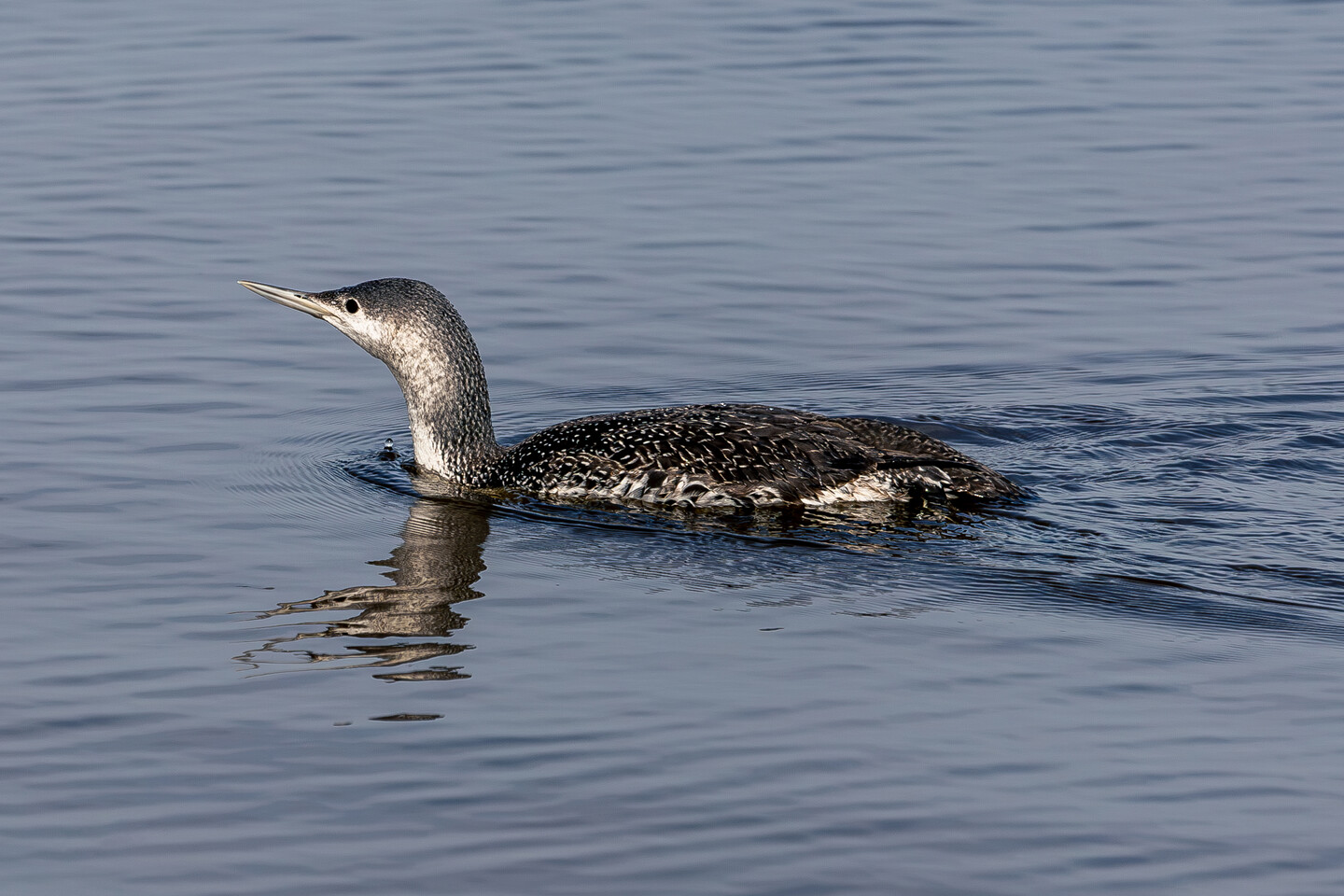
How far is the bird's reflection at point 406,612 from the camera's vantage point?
6.95 metres

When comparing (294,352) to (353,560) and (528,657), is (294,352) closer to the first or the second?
(353,560)

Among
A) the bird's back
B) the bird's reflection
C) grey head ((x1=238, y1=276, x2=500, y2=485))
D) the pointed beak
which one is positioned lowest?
the bird's reflection

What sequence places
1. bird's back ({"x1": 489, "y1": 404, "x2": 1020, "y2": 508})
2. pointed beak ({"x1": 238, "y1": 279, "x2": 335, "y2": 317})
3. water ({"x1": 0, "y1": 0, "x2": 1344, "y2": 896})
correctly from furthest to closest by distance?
pointed beak ({"x1": 238, "y1": 279, "x2": 335, "y2": 317}) → bird's back ({"x1": 489, "y1": 404, "x2": 1020, "y2": 508}) → water ({"x1": 0, "y1": 0, "x2": 1344, "y2": 896})

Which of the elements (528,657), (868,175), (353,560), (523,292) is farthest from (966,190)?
(528,657)

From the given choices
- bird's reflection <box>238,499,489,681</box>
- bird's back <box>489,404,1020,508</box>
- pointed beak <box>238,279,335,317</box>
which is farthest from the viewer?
pointed beak <box>238,279,335,317</box>

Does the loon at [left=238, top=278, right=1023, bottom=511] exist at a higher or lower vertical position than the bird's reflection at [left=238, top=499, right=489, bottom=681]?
higher

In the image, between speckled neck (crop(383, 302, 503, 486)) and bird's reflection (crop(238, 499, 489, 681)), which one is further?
speckled neck (crop(383, 302, 503, 486))

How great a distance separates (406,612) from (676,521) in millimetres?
1581

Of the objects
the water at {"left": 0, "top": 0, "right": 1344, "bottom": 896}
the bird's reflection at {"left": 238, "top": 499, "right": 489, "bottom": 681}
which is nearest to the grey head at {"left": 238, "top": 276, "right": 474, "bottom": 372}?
the water at {"left": 0, "top": 0, "right": 1344, "bottom": 896}

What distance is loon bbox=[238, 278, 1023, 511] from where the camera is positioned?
8.72m

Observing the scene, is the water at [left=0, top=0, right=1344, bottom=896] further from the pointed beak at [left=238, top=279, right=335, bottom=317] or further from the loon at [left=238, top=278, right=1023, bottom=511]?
the pointed beak at [left=238, top=279, right=335, bottom=317]

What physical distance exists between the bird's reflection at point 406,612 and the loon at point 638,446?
612 mm

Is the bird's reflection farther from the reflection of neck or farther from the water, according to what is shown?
the reflection of neck

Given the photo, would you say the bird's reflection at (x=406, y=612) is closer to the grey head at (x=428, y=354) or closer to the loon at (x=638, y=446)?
the loon at (x=638, y=446)
